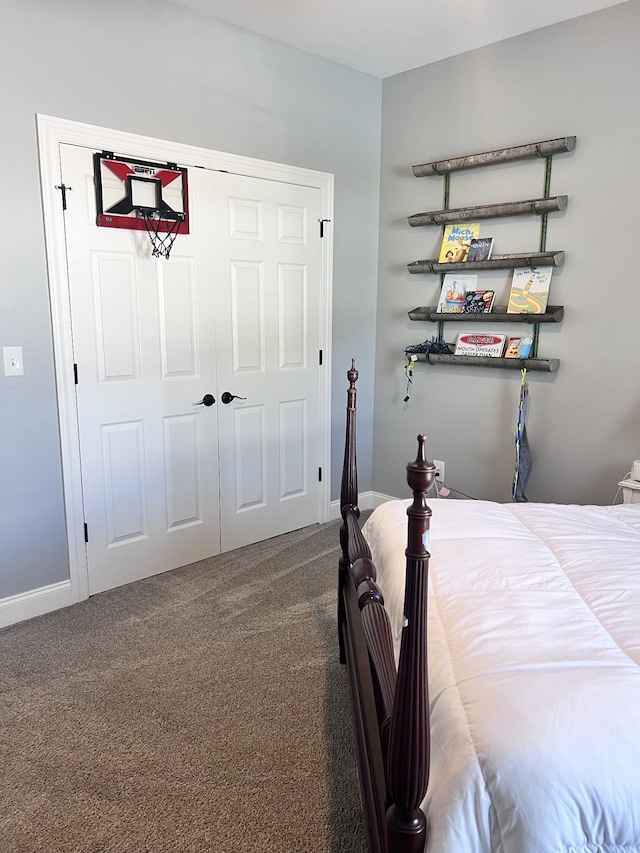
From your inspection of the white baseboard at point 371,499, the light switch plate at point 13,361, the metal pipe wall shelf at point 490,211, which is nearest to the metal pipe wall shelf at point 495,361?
the metal pipe wall shelf at point 490,211

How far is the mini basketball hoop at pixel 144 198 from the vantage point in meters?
2.82

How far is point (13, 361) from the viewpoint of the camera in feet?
8.71

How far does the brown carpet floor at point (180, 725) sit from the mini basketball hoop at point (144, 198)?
1812 millimetres

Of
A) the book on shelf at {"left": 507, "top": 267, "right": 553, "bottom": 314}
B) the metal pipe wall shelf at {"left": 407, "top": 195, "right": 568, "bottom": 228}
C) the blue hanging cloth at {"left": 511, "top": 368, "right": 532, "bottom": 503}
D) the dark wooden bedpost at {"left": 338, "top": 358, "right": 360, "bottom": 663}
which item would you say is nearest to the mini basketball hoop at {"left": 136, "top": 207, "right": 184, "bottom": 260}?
the dark wooden bedpost at {"left": 338, "top": 358, "right": 360, "bottom": 663}

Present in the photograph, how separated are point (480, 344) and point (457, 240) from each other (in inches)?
25.5

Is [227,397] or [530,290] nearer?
[530,290]

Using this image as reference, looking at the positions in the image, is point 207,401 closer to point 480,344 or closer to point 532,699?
point 480,344

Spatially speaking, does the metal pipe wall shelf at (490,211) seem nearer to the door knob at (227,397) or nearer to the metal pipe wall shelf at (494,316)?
the metal pipe wall shelf at (494,316)

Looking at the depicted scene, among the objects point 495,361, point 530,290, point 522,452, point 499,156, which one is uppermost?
point 499,156

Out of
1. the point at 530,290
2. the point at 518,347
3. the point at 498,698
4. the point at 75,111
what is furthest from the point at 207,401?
the point at 498,698

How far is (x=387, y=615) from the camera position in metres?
1.62

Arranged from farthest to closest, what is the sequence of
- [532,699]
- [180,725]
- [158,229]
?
[158,229], [180,725], [532,699]

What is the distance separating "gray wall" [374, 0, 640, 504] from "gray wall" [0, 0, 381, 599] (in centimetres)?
68

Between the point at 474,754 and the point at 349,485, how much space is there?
1.34 m
